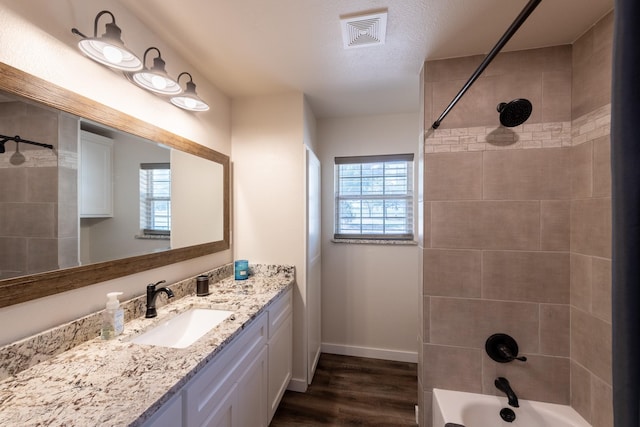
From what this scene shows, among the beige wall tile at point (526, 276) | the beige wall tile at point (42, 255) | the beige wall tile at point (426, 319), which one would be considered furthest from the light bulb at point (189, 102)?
the beige wall tile at point (526, 276)

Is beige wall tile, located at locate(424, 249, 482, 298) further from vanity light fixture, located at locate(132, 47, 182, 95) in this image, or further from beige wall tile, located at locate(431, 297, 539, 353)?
vanity light fixture, located at locate(132, 47, 182, 95)

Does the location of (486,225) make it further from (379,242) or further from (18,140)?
(18,140)

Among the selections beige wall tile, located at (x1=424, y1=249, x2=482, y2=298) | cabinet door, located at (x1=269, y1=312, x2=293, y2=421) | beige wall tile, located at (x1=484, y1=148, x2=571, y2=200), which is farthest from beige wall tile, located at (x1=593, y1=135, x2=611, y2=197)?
cabinet door, located at (x1=269, y1=312, x2=293, y2=421)

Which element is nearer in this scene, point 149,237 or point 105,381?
point 105,381

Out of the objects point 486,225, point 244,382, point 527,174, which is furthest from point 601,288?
point 244,382

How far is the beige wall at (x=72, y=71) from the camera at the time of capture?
897 mm

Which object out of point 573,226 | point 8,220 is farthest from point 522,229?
point 8,220

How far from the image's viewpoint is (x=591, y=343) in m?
1.30

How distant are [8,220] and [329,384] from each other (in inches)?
90.4

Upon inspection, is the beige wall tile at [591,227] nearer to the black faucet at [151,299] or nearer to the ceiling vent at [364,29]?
the ceiling vent at [364,29]

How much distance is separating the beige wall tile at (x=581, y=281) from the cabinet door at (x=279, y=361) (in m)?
1.77

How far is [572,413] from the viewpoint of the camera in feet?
4.55

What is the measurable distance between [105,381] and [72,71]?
1.20 meters

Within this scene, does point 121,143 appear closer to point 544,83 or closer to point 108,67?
point 108,67
